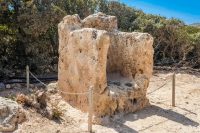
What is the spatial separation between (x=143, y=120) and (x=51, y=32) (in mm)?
7309

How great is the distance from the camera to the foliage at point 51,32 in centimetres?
1617

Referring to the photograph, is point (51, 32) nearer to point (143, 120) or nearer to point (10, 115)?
point (143, 120)

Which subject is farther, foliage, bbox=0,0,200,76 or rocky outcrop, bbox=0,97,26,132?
foliage, bbox=0,0,200,76

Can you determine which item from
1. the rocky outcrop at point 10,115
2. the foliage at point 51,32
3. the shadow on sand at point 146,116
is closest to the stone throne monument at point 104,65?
the shadow on sand at point 146,116

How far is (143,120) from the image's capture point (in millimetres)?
11531

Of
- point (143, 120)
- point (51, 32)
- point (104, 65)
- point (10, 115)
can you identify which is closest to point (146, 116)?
point (143, 120)

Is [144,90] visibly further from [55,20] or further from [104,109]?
[55,20]

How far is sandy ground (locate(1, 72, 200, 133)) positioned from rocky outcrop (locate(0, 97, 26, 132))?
0.50 ft

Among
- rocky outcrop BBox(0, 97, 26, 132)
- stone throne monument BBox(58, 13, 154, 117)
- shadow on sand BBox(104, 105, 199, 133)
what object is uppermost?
stone throne monument BBox(58, 13, 154, 117)

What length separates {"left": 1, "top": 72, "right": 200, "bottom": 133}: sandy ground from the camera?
410 inches

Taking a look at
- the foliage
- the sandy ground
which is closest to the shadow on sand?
the sandy ground

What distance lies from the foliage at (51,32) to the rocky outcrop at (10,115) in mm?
5303

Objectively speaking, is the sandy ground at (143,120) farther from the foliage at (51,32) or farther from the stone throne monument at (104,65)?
the foliage at (51,32)

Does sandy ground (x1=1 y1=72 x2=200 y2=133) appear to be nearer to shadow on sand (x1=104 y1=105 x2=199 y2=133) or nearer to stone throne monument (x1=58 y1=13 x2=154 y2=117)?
shadow on sand (x1=104 y1=105 x2=199 y2=133)
